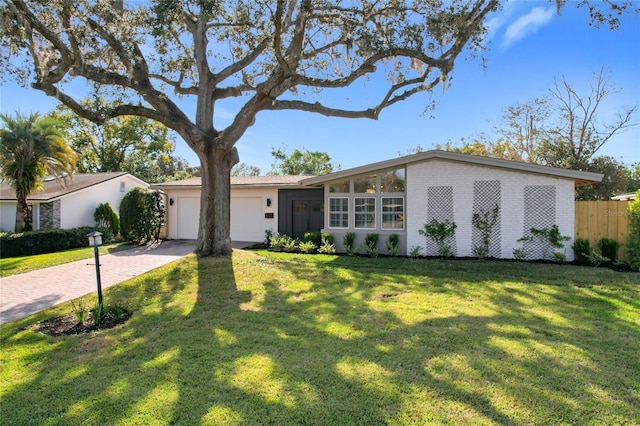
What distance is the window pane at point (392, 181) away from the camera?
1119 cm

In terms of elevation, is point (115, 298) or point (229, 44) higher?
point (229, 44)

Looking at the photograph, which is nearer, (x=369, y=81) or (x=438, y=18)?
(x=438, y=18)

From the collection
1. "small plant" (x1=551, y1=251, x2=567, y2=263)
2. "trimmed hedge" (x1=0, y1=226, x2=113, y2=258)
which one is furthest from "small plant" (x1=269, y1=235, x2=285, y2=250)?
"small plant" (x1=551, y1=251, x2=567, y2=263)

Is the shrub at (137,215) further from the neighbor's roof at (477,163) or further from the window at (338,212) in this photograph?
the window at (338,212)

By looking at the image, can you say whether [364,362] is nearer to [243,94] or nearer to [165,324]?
[165,324]

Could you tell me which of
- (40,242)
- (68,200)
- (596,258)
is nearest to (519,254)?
(596,258)

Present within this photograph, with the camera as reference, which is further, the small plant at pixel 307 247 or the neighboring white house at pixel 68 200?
the neighboring white house at pixel 68 200

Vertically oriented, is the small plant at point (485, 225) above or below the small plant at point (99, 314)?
above

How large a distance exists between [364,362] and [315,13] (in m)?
8.51

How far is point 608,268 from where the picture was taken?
338 inches

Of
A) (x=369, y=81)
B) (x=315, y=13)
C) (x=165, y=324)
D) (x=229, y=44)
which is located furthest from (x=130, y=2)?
(x=165, y=324)

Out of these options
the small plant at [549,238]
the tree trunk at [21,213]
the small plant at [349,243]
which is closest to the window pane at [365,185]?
the small plant at [349,243]

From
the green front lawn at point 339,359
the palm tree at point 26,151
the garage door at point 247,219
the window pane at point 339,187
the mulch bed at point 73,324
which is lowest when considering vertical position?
the mulch bed at point 73,324

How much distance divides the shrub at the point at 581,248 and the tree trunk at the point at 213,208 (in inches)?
383
